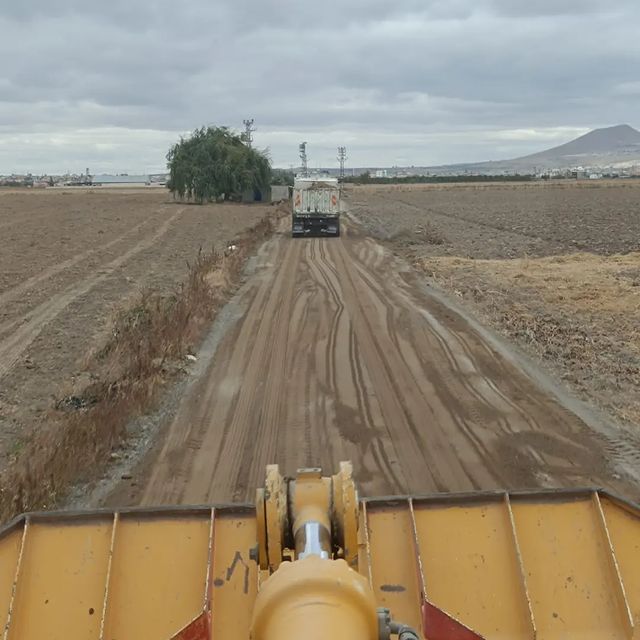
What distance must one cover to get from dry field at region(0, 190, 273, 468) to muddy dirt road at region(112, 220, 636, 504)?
2216 mm

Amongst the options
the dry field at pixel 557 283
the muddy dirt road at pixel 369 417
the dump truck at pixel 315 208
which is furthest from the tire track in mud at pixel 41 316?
the dump truck at pixel 315 208

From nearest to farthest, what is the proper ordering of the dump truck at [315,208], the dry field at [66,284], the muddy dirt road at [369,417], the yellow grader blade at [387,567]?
the yellow grader blade at [387,567] → the muddy dirt road at [369,417] → the dry field at [66,284] → the dump truck at [315,208]

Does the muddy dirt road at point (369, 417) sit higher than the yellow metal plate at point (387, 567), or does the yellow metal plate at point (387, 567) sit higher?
the yellow metal plate at point (387, 567)

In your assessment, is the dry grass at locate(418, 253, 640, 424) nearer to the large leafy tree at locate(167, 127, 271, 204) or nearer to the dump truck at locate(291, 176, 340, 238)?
the dump truck at locate(291, 176, 340, 238)

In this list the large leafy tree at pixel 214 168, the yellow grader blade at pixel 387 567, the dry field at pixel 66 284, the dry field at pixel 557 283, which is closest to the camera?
the yellow grader blade at pixel 387 567

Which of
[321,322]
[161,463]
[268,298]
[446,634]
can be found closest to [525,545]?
[446,634]

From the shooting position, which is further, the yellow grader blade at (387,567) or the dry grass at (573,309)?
the dry grass at (573,309)

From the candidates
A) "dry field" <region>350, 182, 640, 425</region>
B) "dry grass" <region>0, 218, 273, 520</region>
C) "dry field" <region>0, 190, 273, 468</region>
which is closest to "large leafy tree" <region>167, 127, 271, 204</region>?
"dry field" <region>0, 190, 273, 468</region>

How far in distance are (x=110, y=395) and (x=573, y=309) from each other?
10222mm

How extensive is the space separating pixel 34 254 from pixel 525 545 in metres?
26.0

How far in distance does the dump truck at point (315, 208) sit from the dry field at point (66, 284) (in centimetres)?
321

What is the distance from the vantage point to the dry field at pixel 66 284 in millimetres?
10773

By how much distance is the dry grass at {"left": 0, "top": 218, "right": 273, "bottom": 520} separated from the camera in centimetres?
722

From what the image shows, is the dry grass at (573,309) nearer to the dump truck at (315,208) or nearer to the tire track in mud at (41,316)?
the tire track in mud at (41,316)
